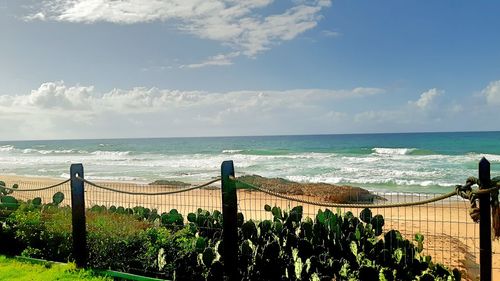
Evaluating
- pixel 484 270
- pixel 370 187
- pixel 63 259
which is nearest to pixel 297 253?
pixel 484 270

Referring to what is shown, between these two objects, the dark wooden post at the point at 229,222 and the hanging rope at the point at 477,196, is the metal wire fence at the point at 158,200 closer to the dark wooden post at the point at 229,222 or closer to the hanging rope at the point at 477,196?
the dark wooden post at the point at 229,222

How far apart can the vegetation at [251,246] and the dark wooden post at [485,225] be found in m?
0.87

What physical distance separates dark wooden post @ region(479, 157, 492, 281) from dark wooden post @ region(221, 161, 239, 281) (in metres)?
2.08

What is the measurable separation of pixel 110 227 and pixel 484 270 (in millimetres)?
4124

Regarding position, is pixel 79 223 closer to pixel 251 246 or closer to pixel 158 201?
pixel 251 246

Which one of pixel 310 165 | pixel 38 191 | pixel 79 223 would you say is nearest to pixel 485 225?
pixel 79 223

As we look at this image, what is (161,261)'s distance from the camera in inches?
199

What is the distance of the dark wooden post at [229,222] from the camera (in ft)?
15.0

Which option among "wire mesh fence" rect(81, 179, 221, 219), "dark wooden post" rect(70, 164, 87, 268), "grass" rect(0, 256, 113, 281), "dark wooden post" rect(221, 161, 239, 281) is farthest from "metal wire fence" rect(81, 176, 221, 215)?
"dark wooden post" rect(221, 161, 239, 281)

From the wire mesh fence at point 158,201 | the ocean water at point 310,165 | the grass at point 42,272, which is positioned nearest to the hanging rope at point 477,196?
the wire mesh fence at point 158,201

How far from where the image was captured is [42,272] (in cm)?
557

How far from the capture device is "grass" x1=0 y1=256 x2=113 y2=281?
5.36 metres

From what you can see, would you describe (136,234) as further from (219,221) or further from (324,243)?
(324,243)

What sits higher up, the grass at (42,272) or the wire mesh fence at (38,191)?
the wire mesh fence at (38,191)
